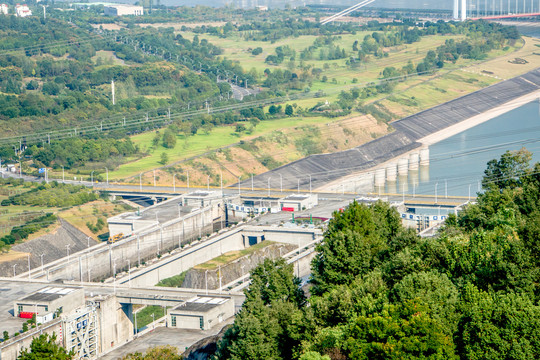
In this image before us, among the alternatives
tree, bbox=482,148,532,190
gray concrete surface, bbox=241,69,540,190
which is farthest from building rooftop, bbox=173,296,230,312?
gray concrete surface, bbox=241,69,540,190

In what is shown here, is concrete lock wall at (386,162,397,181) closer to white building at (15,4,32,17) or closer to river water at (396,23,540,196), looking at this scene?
river water at (396,23,540,196)

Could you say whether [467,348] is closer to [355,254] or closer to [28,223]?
[355,254]

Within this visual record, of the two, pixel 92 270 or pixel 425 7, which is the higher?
pixel 425 7

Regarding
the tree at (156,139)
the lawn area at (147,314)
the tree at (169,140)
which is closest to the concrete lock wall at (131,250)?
the lawn area at (147,314)

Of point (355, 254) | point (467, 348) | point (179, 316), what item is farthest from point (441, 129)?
point (467, 348)

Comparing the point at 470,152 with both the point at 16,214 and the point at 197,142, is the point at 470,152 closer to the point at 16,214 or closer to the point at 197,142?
the point at 197,142

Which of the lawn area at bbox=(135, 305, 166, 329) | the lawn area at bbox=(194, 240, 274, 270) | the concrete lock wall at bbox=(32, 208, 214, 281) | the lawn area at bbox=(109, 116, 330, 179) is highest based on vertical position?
the lawn area at bbox=(109, 116, 330, 179)

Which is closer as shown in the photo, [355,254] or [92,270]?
[355,254]
